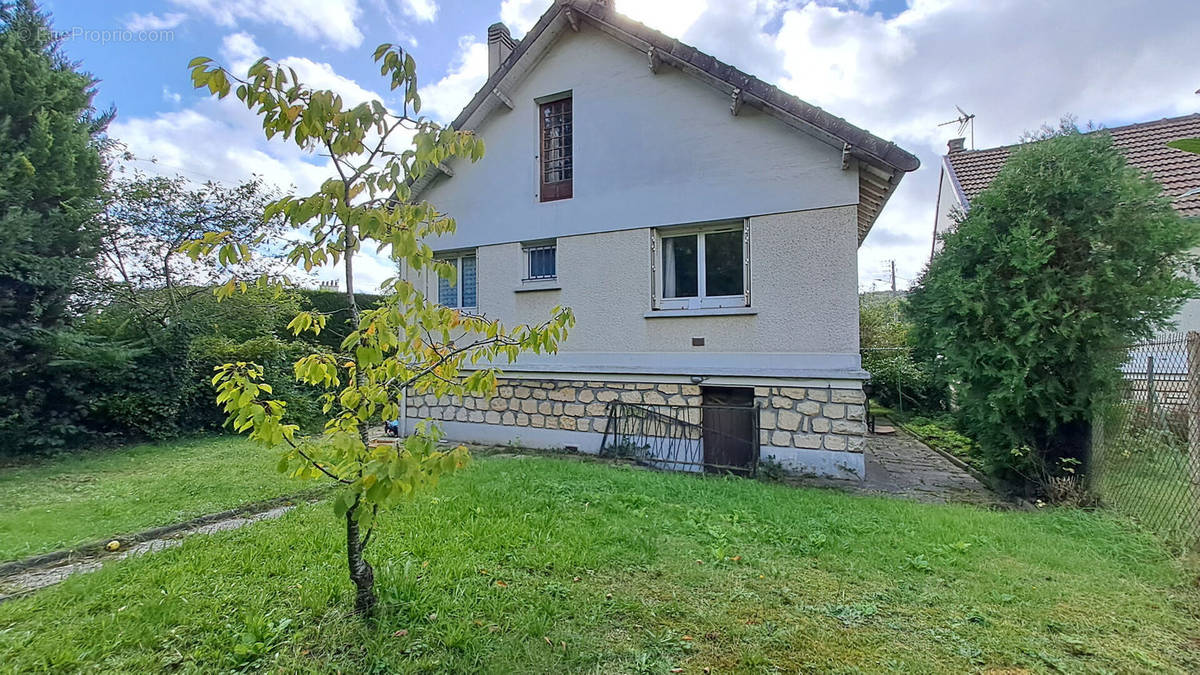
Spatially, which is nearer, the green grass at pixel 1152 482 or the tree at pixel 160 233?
the green grass at pixel 1152 482

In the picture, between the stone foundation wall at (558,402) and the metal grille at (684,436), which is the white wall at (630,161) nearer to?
the stone foundation wall at (558,402)

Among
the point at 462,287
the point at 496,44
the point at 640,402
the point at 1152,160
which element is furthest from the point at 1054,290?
the point at 496,44

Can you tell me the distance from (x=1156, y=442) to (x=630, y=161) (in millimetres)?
6916

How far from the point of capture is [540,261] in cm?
879

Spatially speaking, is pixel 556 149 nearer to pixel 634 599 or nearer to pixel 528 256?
pixel 528 256

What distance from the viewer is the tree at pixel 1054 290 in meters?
5.14

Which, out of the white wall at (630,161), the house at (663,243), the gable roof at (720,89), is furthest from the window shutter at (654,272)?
the gable roof at (720,89)

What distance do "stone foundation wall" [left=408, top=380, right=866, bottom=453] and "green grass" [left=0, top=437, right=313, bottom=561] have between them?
2.49 m

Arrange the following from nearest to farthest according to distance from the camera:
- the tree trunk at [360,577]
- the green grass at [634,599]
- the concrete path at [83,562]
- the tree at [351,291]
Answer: the tree at [351,291] < the green grass at [634,599] < the tree trunk at [360,577] < the concrete path at [83,562]

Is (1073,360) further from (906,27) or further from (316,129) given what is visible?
(316,129)

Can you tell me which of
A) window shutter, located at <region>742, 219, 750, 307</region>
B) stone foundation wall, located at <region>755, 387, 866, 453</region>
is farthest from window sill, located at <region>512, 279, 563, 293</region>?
stone foundation wall, located at <region>755, 387, 866, 453</region>

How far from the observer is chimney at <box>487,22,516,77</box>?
988cm

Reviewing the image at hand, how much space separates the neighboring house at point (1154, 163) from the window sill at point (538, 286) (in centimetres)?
594

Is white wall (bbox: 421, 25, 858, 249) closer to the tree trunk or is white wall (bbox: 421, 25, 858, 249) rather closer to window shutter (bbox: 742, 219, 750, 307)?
window shutter (bbox: 742, 219, 750, 307)
